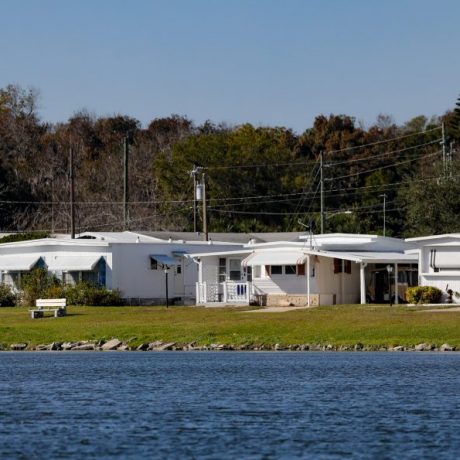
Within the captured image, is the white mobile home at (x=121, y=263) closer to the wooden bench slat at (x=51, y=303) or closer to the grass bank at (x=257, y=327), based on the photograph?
the wooden bench slat at (x=51, y=303)

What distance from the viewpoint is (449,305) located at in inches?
2621

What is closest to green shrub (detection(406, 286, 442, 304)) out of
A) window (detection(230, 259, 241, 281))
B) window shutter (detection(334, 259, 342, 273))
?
window shutter (detection(334, 259, 342, 273))

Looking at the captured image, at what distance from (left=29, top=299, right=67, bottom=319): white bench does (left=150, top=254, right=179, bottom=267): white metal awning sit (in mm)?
8637

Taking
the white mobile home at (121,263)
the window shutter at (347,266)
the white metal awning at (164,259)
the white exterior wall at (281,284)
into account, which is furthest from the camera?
the white metal awning at (164,259)

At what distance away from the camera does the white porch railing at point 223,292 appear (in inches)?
2972

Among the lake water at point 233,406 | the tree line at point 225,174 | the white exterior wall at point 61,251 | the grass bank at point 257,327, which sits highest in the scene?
the tree line at point 225,174

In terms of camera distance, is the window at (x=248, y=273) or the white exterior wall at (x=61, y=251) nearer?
the window at (x=248, y=273)

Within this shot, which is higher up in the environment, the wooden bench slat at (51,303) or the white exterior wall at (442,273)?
the white exterior wall at (442,273)

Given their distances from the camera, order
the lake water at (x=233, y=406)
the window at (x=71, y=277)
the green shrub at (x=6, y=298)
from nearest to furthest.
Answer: the lake water at (x=233, y=406) → the green shrub at (x=6, y=298) → the window at (x=71, y=277)

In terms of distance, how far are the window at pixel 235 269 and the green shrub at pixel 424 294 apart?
40.3 feet

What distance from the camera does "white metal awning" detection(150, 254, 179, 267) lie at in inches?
3123

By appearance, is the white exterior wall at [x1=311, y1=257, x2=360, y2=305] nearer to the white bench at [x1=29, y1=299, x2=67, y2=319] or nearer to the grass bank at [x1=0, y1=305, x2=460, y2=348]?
the grass bank at [x1=0, y1=305, x2=460, y2=348]

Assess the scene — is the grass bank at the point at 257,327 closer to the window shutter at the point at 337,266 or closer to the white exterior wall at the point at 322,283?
the white exterior wall at the point at 322,283

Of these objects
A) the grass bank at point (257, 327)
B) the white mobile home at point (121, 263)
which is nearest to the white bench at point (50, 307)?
the grass bank at point (257, 327)
